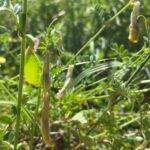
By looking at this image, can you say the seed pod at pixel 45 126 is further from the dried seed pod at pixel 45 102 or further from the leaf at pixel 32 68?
the leaf at pixel 32 68

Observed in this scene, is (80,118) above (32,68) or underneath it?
underneath

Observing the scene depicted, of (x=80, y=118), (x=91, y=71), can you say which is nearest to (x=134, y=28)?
(x=91, y=71)

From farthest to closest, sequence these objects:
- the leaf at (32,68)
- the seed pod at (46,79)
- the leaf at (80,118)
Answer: the leaf at (80,118)
the leaf at (32,68)
the seed pod at (46,79)

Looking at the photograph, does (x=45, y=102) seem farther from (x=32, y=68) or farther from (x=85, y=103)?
(x=85, y=103)

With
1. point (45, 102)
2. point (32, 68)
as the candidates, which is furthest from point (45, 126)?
point (32, 68)

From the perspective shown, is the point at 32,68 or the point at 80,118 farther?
the point at 80,118

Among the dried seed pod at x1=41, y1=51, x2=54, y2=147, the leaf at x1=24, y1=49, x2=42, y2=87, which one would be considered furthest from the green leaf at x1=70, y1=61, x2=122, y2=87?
the dried seed pod at x1=41, y1=51, x2=54, y2=147

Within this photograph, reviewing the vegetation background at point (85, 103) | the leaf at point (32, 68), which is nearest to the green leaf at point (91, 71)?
the vegetation background at point (85, 103)

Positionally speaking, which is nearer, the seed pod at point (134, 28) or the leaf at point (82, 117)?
the seed pod at point (134, 28)

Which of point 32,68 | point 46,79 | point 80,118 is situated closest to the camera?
point 46,79

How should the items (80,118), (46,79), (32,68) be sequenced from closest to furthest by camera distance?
(46,79), (32,68), (80,118)
